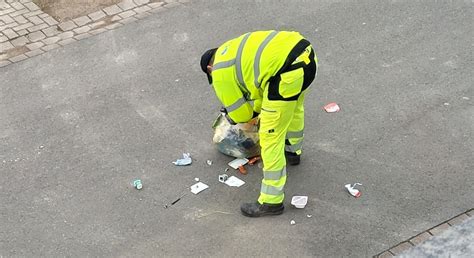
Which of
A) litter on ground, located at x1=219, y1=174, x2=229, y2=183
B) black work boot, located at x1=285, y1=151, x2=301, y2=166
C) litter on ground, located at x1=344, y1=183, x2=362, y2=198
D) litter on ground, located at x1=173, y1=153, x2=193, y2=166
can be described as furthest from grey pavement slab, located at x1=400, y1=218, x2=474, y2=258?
litter on ground, located at x1=173, y1=153, x2=193, y2=166

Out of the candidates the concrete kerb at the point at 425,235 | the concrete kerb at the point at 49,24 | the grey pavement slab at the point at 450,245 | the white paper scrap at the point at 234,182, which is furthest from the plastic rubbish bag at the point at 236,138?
the concrete kerb at the point at 49,24

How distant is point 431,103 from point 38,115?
163 inches

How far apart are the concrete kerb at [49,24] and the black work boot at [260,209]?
12.4ft

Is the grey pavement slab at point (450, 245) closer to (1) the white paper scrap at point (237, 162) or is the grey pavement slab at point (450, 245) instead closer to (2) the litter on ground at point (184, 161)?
(1) the white paper scrap at point (237, 162)

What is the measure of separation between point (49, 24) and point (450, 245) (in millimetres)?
5739

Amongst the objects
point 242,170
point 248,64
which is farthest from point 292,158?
point 248,64

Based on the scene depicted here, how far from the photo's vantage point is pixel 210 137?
249 inches

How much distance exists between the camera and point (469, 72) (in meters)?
7.14

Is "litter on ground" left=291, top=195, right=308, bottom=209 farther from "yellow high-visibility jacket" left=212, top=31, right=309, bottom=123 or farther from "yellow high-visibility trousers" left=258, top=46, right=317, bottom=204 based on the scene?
"yellow high-visibility jacket" left=212, top=31, right=309, bottom=123

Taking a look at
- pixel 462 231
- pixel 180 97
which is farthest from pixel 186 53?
pixel 462 231

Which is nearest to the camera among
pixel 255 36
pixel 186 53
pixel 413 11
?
pixel 255 36

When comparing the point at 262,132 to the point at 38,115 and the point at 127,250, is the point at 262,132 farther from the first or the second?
the point at 38,115

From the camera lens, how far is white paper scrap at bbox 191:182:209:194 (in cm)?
567

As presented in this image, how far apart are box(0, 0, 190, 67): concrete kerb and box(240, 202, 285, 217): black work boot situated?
3784 mm
